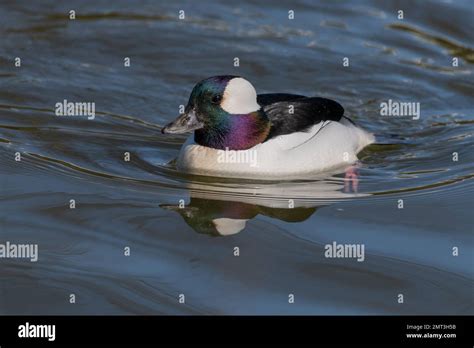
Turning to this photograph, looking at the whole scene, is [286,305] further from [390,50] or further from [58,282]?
[390,50]

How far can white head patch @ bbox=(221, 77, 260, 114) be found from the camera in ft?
36.7

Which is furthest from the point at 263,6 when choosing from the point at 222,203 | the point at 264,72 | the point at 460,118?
the point at 222,203

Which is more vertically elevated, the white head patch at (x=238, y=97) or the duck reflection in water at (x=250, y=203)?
the white head patch at (x=238, y=97)

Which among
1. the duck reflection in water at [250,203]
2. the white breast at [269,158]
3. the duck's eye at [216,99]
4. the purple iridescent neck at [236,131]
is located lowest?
the duck reflection in water at [250,203]

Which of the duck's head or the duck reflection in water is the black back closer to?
the duck's head

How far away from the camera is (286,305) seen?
8703 mm

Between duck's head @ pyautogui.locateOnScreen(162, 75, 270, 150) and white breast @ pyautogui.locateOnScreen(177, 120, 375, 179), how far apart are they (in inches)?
Answer: 4.3

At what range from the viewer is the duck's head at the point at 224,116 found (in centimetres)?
1118

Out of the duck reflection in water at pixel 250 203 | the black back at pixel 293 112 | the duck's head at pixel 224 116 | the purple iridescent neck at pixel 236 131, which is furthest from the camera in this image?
the black back at pixel 293 112

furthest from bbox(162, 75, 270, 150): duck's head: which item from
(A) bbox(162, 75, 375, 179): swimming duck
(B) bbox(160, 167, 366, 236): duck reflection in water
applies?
(B) bbox(160, 167, 366, 236): duck reflection in water

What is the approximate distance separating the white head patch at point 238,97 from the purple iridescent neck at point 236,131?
0.08 metres

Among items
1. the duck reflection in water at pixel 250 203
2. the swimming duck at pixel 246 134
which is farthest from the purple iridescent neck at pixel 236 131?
the duck reflection in water at pixel 250 203

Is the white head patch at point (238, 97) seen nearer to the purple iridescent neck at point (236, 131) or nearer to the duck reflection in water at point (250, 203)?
the purple iridescent neck at point (236, 131)

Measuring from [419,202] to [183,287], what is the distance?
316 centimetres
